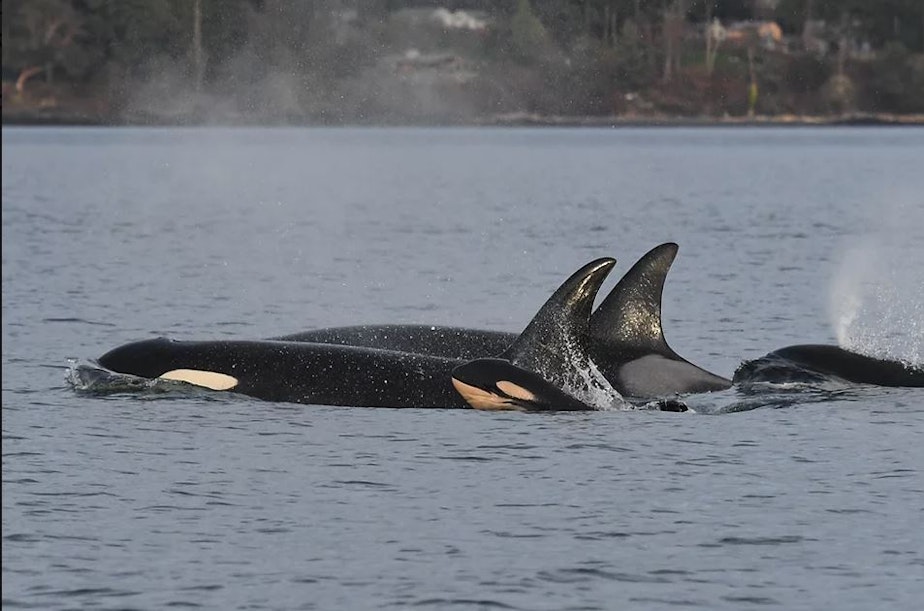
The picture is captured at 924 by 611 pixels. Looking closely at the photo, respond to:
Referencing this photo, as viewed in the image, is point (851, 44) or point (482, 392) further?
point (851, 44)

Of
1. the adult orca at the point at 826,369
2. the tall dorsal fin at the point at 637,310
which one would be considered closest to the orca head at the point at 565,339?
the tall dorsal fin at the point at 637,310

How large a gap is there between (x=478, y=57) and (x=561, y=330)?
5551 inches

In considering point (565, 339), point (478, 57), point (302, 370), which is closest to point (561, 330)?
point (565, 339)

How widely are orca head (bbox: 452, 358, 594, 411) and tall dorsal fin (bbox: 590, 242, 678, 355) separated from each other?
2.15m

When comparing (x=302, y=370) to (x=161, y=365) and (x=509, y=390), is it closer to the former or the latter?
(x=161, y=365)

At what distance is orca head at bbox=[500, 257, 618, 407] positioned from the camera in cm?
2050

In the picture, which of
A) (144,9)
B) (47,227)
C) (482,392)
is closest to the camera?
(482,392)

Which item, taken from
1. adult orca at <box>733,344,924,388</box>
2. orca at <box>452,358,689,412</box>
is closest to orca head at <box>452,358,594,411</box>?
orca at <box>452,358,689,412</box>

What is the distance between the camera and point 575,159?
14112 cm

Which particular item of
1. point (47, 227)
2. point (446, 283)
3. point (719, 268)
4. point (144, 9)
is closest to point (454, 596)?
point (446, 283)

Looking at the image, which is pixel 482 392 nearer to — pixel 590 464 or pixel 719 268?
pixel 590 464

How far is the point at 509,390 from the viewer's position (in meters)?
Result: 20.2

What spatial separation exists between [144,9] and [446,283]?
88872 millimetres

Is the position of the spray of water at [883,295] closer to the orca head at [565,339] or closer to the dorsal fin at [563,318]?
the orca head at [565,339]
